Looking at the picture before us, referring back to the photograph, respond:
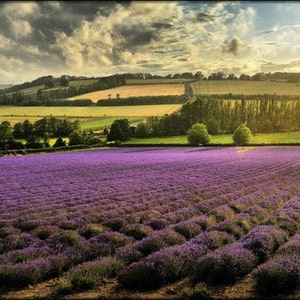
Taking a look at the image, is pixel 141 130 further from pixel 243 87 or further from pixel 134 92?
pixel 243 87

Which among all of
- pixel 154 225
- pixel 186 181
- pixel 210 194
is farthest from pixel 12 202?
pixel 186 181

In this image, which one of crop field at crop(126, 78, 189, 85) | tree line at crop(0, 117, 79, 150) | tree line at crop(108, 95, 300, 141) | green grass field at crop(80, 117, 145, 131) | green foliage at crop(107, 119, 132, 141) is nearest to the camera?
tree line at crop(0, 117, 79, 150)

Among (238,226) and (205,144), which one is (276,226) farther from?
(205,144)

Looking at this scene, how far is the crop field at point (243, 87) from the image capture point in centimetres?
12489

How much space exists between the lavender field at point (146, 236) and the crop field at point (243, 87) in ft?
365

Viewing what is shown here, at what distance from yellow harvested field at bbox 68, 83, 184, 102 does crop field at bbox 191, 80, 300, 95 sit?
8.47 metres

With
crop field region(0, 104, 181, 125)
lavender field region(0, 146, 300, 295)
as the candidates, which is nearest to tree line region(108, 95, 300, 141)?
crop field region(0, 104, 181, 125)

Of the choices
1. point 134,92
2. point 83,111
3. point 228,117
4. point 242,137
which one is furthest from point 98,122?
point 242,137

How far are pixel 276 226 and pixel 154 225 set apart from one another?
3.23 metres

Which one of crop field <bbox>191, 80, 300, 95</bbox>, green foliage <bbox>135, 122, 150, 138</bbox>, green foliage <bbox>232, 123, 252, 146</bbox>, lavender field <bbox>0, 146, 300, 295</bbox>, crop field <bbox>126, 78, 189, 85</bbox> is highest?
crop field <bbox>126, 78, 189, 85</bbox>

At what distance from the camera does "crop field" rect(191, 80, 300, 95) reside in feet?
410

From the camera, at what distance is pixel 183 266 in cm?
745

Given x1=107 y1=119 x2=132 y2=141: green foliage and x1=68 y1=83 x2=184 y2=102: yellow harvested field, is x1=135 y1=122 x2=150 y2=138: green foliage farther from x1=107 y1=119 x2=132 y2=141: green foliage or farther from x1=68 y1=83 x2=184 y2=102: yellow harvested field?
x1=68 y1=83 x2=184 y2=102: yellow harvested field

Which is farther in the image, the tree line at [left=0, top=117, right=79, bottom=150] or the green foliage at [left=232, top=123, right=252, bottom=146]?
the green foliage at [left=232, top=123, right=252, bottom=146]
